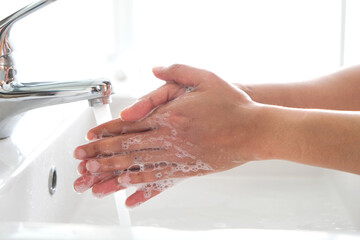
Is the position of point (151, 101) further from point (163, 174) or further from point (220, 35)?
point (220, 35)

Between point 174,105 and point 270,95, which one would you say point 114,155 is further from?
point 270,95

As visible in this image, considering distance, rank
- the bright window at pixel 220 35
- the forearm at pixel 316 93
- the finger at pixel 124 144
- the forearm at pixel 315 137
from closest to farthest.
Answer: the forearm at pixel 315 137 < the finger at pixel 124 144 < the forearm at pixel 316 93 < the bright window at pixel 220 35

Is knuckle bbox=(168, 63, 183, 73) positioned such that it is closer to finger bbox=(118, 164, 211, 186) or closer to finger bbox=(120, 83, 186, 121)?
finger bbox=(120, 83, 186, 121)

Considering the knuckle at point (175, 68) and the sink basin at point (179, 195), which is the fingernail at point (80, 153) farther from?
the knuckle at point (175, 68)

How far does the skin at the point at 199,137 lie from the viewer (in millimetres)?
616

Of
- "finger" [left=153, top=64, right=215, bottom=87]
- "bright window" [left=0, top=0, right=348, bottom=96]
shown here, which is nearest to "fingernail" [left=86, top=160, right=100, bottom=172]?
"finger" [left=153, top=64, right=215, bottom=87]

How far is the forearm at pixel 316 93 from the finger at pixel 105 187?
0.86 feet

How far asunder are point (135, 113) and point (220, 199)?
265 mm

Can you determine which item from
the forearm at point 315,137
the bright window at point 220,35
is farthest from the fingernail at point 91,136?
the bright window at point 220,35

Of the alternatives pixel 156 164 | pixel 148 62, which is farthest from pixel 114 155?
pixel 148 62

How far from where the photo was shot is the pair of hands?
0.67m

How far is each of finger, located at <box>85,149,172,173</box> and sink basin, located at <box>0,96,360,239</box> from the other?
80 millimetres

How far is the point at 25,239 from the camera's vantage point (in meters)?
0.45

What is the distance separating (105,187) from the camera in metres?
0.71
